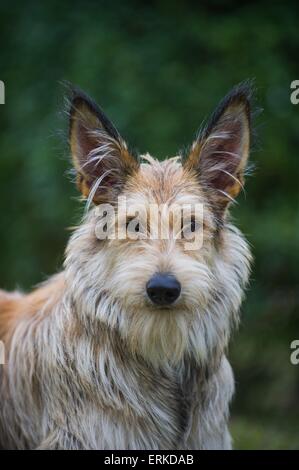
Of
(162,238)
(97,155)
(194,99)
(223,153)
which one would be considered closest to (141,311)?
(162,238)

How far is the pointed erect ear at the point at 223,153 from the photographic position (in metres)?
6.27

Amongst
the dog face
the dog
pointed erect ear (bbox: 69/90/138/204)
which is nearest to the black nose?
the dog face

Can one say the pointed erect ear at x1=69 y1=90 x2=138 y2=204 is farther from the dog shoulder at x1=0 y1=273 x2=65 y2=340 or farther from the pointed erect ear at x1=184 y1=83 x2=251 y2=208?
the dog shoulder at x1=0 y1=273 x2=65 y2=340

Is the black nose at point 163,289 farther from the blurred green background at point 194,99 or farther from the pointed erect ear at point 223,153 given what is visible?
the blurred green background at point 194,99

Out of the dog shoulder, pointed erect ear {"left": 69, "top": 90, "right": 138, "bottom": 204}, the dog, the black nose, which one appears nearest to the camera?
the black nose

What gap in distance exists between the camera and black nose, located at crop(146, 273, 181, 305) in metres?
5.64

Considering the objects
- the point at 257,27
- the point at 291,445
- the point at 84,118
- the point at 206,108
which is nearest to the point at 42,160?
the point at 206,108

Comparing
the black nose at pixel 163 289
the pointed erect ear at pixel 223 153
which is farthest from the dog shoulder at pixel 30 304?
the pointed erect ear at pixel 223 153

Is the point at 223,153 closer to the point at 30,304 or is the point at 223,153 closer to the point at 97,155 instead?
the point at 97,155

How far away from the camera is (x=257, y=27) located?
11422mm

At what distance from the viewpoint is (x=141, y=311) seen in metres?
5.90

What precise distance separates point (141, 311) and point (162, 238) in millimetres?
485

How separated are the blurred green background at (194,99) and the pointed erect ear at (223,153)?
13.1 ft

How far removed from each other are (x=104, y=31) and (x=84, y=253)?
6500mm
